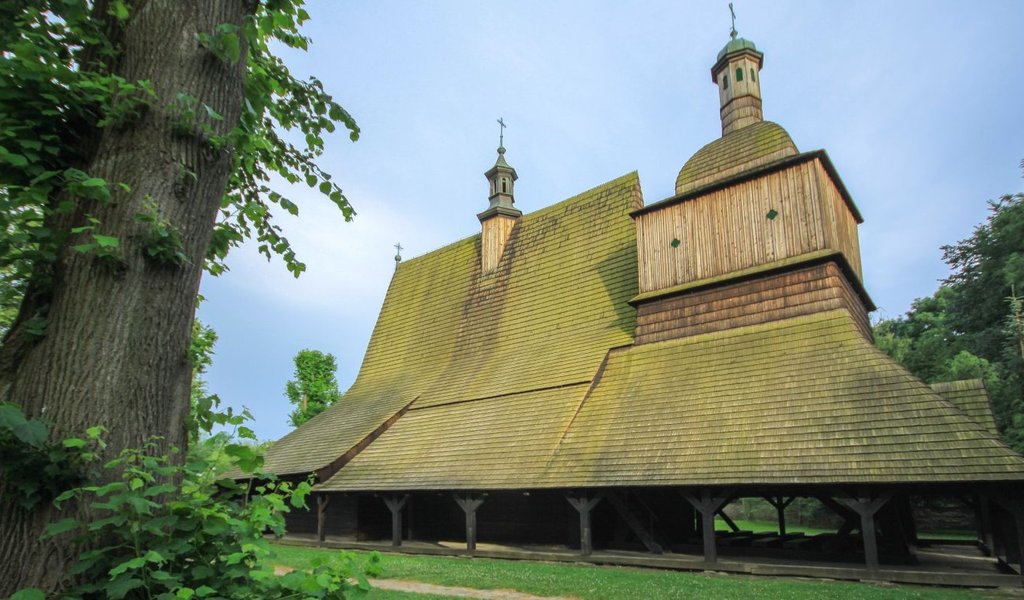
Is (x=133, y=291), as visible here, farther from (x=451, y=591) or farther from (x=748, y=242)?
(x=748, y=242)

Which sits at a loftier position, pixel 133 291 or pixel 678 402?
pixel 678 402

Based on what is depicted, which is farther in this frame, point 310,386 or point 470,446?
point 310,386

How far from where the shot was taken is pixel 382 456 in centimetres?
1584

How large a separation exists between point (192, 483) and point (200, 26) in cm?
193

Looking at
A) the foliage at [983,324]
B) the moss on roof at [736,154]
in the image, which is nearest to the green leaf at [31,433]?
the moss on roof at [736,154]

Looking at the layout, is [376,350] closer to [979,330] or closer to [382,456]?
[382,456]

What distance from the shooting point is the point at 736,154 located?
14.6 m

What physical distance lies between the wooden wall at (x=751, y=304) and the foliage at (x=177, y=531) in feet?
38.4

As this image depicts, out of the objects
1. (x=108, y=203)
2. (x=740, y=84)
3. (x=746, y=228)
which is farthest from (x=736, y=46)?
(x=108, y=203)

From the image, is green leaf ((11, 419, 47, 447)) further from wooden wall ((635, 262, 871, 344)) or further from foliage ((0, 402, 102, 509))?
wooden wall ((635, 262, 871, 344))

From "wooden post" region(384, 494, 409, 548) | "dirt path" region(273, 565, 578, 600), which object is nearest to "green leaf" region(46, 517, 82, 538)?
"dirt path" region(273, 565, 578, 600)

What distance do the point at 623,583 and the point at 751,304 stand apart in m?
6.35

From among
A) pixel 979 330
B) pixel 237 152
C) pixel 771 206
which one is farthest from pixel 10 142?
pixel 979 330

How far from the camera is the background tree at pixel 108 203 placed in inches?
94.0
